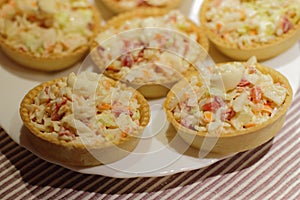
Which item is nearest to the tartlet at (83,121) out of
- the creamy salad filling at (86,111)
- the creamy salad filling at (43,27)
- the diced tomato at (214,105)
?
the creamy salad filling at (86,111)

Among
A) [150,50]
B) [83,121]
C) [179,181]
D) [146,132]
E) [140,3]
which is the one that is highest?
[140,3]

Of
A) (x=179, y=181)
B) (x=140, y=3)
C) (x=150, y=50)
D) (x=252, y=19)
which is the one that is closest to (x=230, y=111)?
(x=179, y=181)

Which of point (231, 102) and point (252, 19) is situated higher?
point (252, 19)

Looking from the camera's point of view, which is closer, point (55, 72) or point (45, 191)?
point (45, 191)

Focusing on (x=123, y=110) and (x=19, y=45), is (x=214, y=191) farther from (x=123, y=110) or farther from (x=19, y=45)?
(x=19, y=45)

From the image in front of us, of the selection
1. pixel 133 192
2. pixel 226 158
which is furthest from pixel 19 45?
pixel 226 158

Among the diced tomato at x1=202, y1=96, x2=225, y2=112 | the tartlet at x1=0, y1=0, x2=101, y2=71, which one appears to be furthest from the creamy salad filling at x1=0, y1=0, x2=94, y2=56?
the diced tomato at x1=202, y1=96, x2=225, y2=112

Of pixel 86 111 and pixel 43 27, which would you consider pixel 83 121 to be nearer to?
pixel 86 111
